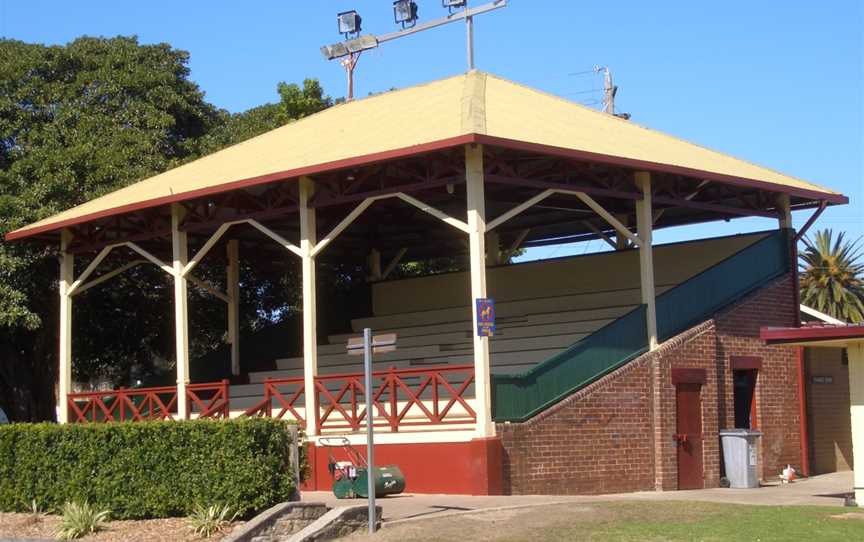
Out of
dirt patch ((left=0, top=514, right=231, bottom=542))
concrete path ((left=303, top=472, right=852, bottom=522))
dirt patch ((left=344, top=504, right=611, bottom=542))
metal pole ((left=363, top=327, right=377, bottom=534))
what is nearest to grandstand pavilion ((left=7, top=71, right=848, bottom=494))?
concrete path ((left=303, top=472, right=852, bottom=522))

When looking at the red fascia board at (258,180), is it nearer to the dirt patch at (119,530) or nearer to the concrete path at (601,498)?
the concrete path at (601,498)

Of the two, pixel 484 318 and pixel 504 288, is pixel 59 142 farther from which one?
pixel 484 318

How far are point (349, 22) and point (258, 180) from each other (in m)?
10.3

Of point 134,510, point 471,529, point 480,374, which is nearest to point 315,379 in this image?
point 480,374

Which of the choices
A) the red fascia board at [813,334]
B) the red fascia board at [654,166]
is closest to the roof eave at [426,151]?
the red fascia board at [654,166]

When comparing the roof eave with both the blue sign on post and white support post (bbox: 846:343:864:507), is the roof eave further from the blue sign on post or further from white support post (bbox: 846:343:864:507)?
white support post (bbox: 846:343:864:507)

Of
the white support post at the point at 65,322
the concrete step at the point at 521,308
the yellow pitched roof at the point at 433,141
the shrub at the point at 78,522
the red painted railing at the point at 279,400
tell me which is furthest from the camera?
the concrete step at the point at 521,308

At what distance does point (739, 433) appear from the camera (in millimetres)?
22250

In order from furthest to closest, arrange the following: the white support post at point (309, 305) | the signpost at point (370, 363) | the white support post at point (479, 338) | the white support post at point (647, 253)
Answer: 1. the white support post at point (647, 253)
2. the white support post at point (309, 305)
3. the white support post at point (479, 338)
4. the signpost at point (370, 363)

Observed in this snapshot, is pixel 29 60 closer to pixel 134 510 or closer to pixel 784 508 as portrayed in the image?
pixel 134 510

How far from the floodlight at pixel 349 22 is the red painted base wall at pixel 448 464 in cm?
1252

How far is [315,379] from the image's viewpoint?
2069 cm

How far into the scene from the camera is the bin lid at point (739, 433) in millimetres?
22203

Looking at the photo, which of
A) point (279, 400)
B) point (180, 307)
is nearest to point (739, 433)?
point (279, 400)
